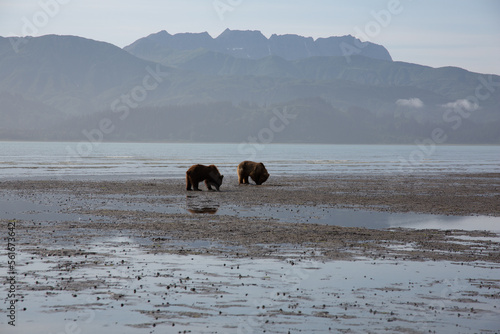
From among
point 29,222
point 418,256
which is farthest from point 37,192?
point 418,256

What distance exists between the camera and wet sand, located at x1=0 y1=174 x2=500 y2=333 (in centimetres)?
1107

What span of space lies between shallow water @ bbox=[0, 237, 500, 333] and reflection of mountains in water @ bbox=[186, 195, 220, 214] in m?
11.6

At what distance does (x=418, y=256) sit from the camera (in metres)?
17.0

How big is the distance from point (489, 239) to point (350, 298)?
392 inches

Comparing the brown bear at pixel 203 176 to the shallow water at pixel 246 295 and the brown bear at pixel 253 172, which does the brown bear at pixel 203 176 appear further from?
the shallow water at pixel 246 295

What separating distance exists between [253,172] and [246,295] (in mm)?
34427

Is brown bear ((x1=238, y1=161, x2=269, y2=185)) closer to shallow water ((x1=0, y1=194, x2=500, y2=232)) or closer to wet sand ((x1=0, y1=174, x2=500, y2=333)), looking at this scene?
shallow water ((x1=0, y1=194, x2=500, y2=232))

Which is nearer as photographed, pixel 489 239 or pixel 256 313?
pixel 256 313

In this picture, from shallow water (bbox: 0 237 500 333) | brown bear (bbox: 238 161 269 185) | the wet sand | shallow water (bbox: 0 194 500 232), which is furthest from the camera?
brown bear (bbox: 238 161 269 185)

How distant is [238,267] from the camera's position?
15148 millimetres

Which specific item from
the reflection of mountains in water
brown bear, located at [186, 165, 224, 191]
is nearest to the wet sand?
the reflection of mountains in water

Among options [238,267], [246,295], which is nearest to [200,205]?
[238,267]

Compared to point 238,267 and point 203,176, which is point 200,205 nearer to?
point 203,176

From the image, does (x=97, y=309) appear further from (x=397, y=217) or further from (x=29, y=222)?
(x=397, y=217)
